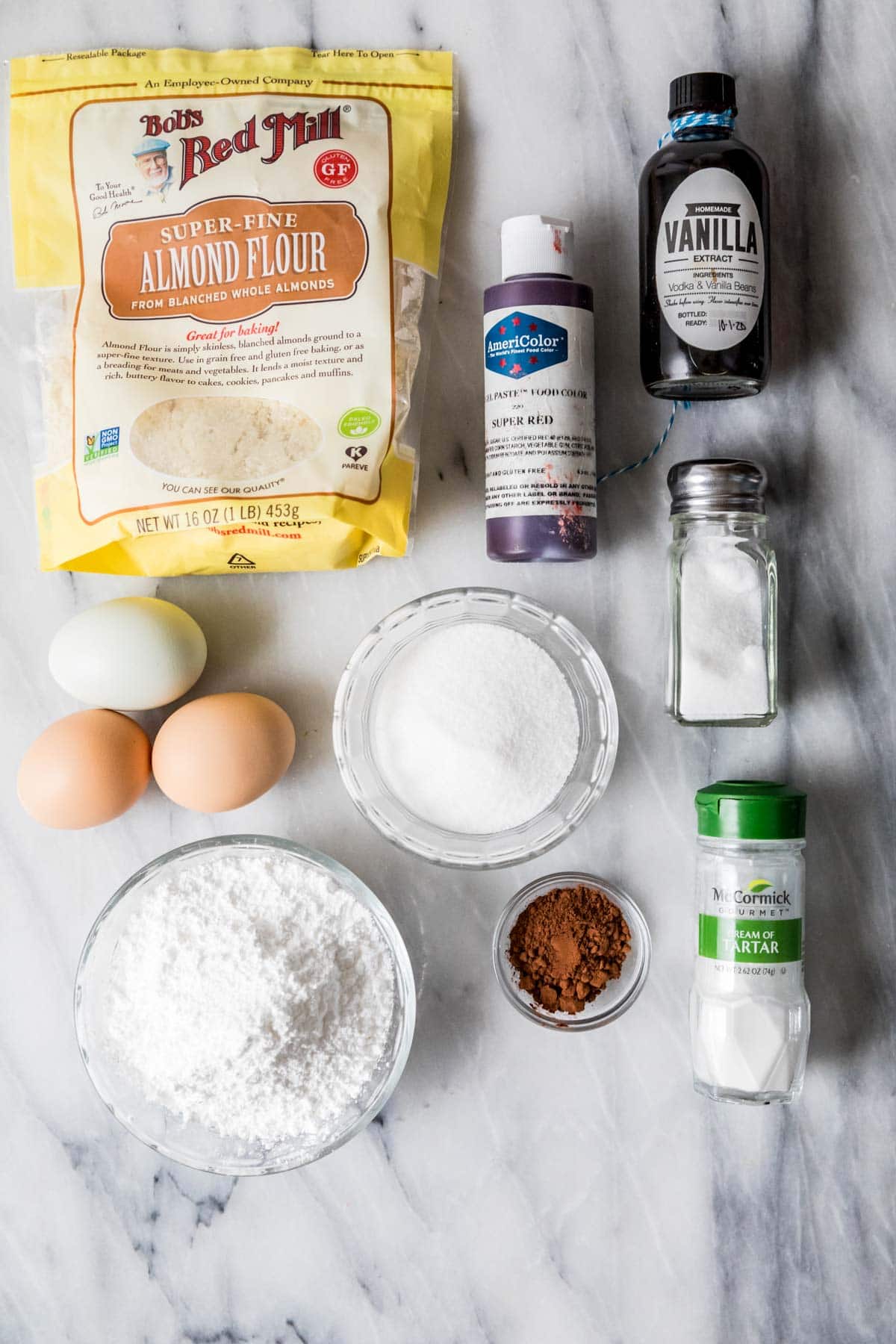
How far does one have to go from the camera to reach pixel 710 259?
0.81 meters

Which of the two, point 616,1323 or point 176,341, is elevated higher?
point 176,341

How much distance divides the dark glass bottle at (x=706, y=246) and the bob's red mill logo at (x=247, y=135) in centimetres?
32

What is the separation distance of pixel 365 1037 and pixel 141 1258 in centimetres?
36

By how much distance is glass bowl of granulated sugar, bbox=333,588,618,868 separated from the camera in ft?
2.76

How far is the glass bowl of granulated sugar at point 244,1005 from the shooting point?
0.79 m

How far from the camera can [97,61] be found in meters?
0.88

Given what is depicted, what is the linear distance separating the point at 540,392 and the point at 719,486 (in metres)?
0.18

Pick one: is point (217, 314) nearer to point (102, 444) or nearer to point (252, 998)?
point (102, 444)

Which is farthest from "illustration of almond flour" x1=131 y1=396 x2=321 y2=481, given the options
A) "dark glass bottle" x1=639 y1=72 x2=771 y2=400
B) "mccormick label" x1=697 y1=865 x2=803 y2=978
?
"mccormick label" x1=697 y1=865 x2=803 y2=978

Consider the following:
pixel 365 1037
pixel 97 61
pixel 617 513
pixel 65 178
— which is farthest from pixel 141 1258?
pixel 97 61

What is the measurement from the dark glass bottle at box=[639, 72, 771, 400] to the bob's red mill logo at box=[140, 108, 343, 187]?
0.32 meters

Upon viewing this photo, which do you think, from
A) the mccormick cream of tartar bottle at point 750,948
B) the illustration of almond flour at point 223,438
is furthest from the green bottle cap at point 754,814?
the illustration of almond flour at point 223,438

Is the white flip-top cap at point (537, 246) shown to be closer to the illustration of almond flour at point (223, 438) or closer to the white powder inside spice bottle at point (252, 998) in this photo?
the illustration of almond flour at point (223, 438)

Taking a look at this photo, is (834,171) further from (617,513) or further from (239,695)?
(239,695)
